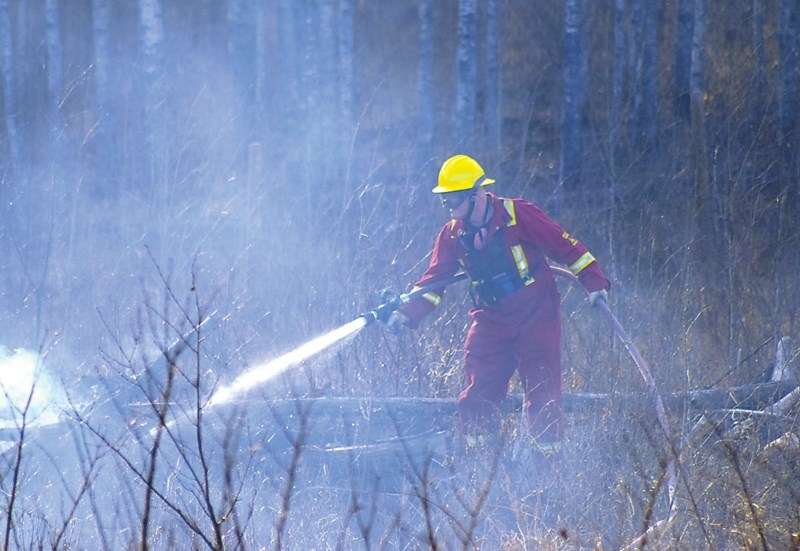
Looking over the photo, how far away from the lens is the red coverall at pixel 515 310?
5.69 metres

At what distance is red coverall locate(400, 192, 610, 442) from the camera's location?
5691 mm

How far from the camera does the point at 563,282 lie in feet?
31.2

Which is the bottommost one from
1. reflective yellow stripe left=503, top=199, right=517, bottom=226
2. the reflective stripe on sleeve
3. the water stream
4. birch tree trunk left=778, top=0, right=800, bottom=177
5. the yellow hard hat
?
the water stream

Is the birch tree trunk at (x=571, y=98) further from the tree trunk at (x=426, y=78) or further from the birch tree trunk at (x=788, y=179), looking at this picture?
the birch tree trunk at (x=788, y=179)

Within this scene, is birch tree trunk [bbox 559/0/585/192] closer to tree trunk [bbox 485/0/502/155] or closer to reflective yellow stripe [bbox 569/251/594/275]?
tree trunk [bbox 485/0/502/155]

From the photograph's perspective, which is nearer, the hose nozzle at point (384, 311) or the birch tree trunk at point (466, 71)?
the hose nozzle at point (384, 311)

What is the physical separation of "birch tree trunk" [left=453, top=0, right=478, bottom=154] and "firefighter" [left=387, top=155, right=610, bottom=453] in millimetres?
9586

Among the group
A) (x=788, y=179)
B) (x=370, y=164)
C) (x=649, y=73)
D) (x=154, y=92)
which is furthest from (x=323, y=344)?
(x=649, y=73)

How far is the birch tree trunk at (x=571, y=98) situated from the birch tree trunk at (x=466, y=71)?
1463mm

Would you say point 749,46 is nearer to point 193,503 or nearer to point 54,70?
point 54,70

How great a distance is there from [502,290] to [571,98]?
34.4ft

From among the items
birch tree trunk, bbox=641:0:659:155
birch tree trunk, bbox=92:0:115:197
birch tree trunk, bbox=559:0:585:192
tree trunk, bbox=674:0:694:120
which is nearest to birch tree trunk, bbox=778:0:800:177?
tree trunk, bbox=674:0:694:120

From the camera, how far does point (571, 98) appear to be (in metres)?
15.7

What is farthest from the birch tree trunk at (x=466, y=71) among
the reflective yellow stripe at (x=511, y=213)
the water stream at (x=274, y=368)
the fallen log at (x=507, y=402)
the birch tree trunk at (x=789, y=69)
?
the reflective yellow stripe at (x=511, y=213)
